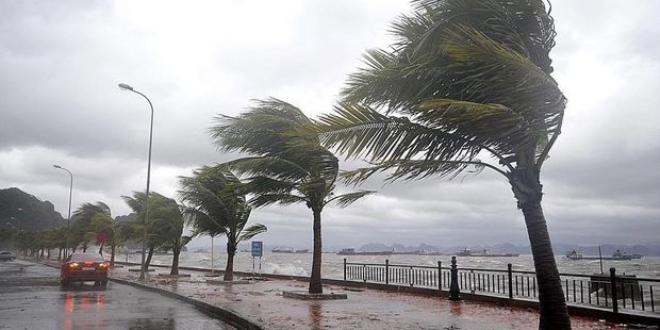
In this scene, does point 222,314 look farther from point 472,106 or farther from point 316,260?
point 472,106

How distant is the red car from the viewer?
23969 mm

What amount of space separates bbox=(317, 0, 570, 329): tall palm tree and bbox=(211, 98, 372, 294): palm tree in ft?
24.4

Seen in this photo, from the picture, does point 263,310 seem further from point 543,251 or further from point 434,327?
point 543,251

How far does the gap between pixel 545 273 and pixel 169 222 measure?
25.4m

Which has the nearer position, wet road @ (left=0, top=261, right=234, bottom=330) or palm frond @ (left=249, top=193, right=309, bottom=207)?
wet road @ (left=0, top=261, right=234, bottom=330)

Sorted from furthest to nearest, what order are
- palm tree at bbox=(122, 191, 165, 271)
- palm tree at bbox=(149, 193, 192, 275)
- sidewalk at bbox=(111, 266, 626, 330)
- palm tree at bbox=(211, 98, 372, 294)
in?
palm tree at bbox=(122, 191, 165, 271) → palm tree at bbox=(149, 193, 192, 275) → palm tree at bbox=(211, 98, 372, 294) → sidewalk at bbox=(111, 266, 626, 330)

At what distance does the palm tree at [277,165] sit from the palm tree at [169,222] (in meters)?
13.0

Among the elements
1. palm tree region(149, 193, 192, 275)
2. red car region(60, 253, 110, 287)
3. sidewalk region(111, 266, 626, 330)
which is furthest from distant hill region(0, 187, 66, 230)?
sidewalk region(111, 266, 626, 330)

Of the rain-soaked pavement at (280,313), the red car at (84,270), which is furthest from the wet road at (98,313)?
the red car at (84,270)

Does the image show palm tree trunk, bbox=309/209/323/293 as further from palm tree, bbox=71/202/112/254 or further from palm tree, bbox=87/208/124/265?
palm tree, bbox=71/202/112/254

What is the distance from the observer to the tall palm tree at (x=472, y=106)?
714 cm

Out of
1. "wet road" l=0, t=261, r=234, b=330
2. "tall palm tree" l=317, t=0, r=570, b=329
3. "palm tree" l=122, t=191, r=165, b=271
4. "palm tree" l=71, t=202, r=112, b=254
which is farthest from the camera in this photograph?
"palm tree" l=71, t=202, r=112, b=254

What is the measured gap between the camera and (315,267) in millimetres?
16844

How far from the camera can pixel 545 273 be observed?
24.4 ft
